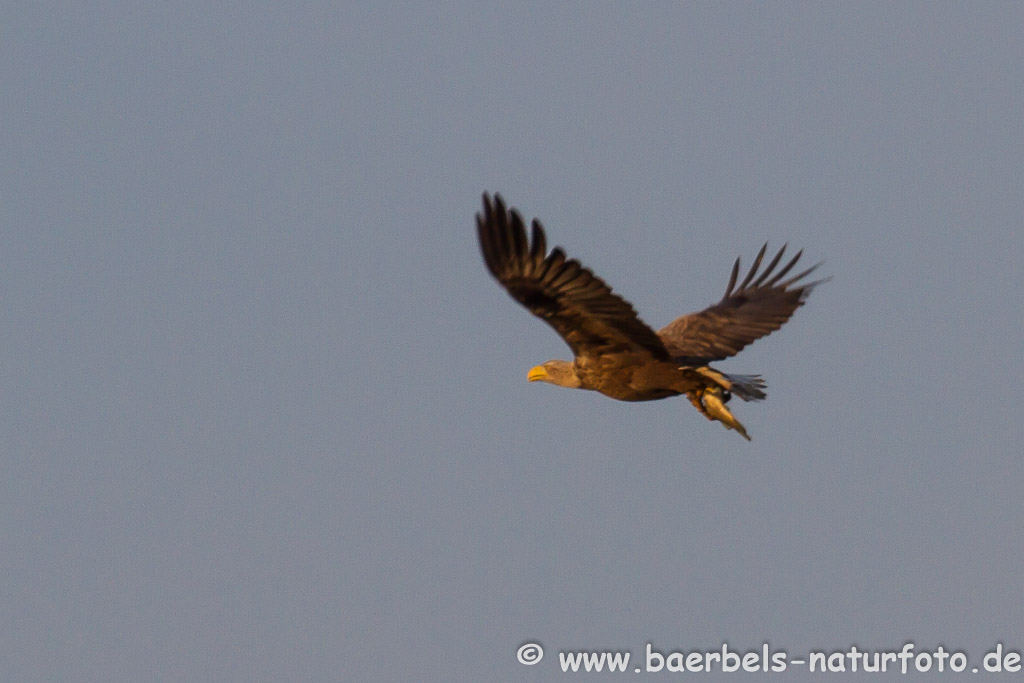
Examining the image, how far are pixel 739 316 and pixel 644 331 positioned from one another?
8.42 ft

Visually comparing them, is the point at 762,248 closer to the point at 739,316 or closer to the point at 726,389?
the point at 739,316

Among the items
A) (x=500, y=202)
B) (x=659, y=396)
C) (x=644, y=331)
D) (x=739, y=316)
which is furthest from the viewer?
(x=739, y=316)

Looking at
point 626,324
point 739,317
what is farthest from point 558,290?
point 739,317

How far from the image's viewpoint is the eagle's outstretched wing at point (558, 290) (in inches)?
406

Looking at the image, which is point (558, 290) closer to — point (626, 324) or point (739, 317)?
point (626, 324)

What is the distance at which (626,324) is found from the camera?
1109cm

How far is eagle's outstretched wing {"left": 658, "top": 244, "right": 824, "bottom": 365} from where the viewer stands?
42.7 feet

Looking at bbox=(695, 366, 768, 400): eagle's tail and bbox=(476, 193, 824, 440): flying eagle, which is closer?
bbox=(476, 193, 824, 440): flying eagle

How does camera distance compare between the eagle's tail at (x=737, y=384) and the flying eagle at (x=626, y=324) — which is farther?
the eagle's tail at (x=737, y=384)

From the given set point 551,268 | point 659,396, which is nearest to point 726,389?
point 659,396

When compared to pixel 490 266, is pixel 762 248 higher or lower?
higher

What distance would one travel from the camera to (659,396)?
39.2 feet

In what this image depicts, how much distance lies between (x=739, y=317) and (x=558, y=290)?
3.19m

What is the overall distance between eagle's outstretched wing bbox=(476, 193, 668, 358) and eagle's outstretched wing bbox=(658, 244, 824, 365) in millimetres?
1272
